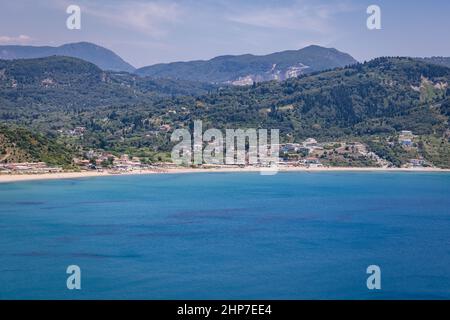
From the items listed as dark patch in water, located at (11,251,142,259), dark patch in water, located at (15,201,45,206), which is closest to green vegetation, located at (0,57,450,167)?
dark patch in water, located at (15,201,45,206)

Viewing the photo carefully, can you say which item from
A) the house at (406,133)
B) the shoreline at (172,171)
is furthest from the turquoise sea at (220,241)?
the house at (406,133)

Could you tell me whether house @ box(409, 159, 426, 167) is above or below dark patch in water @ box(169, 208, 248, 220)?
above

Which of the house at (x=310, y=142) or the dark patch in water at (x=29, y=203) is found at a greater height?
the house at (x=310, y=142)

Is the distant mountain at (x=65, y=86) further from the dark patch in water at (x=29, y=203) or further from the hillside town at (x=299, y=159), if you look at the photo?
the dark patch in water at (x=29, y=203)

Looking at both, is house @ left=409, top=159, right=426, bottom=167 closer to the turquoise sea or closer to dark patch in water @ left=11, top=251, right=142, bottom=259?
the turquoise sea

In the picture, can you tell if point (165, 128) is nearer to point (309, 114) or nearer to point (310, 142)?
point (310, 142)

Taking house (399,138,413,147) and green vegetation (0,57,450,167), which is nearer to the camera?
house (399,138,413,147)

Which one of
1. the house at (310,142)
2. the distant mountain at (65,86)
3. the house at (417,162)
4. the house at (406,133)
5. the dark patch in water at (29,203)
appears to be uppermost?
the distant mountain at (65,86)
